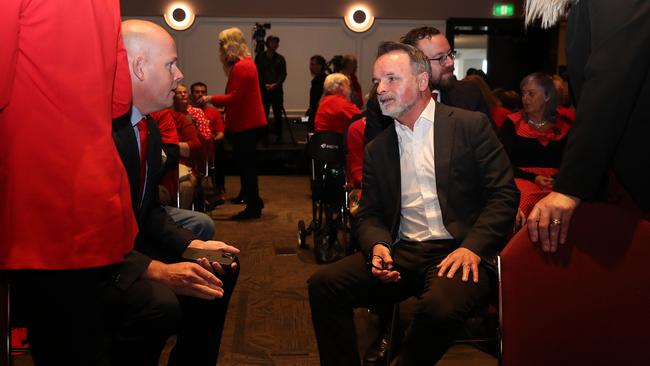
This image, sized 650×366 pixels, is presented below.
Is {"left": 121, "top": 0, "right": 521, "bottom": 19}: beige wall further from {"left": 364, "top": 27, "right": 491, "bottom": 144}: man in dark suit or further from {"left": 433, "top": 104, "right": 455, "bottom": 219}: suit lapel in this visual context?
{"left": 433, "top": 104, "right": 455, "bottom": 219}: suit lapel

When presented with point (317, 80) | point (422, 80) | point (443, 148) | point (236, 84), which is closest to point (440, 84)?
point (422, 80)

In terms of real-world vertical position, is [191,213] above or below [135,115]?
below

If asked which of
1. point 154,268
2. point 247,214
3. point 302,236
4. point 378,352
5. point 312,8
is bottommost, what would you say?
point 247,214

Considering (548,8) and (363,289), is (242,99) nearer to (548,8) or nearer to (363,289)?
(363,289)

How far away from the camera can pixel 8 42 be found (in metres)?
1.27

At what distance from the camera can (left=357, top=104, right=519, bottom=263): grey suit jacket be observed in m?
2.42

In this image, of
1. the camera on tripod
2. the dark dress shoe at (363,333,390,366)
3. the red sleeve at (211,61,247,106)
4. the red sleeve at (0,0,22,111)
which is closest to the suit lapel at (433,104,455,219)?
the dark dress shoe at (363,333,390,366)

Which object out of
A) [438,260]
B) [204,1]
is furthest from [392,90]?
[204,1]

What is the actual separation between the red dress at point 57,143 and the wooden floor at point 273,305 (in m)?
1.68

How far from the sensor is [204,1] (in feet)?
38.2

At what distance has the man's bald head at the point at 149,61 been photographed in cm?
206

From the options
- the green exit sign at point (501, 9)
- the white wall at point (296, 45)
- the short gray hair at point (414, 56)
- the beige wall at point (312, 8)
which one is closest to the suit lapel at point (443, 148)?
the short gray hair at point (414, 56)

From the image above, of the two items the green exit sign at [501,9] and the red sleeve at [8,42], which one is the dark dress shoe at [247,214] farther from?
the green exit sign at [501,9]

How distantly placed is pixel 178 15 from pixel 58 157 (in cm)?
1079
